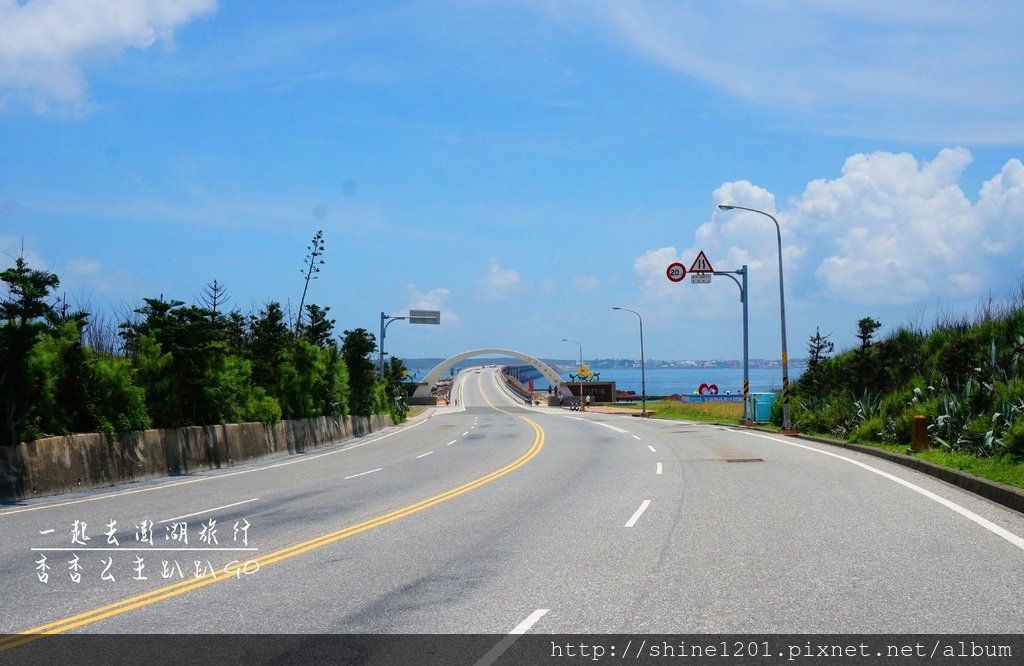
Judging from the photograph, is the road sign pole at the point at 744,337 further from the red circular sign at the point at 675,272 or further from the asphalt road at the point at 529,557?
the asphalt road at the point at 529,557

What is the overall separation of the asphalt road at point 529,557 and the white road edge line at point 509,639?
2.4 inches

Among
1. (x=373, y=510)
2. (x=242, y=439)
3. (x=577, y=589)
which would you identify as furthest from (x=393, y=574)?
(x=242, y=439)

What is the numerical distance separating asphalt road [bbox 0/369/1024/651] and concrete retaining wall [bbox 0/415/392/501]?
0.81 m

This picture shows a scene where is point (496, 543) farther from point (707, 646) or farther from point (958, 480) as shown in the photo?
point (958, 480)

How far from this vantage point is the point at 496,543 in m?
10.1

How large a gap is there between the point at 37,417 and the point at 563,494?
31.9 ft

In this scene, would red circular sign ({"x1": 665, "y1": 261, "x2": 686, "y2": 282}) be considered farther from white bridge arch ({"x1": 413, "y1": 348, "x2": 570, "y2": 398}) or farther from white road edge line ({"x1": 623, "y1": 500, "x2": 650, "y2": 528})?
white bridge arch ({"x1": 413, "y1": 348, "x2": 570, "y2": 398})

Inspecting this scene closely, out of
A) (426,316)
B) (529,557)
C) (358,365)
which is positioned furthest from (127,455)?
(426,316)

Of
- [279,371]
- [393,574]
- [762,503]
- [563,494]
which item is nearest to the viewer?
[393,574]

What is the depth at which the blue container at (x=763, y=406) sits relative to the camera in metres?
40.8

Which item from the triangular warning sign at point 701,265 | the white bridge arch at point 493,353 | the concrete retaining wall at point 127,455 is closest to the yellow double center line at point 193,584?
the concrete retaining wall at point 127,455

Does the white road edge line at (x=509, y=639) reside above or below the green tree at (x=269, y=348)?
below

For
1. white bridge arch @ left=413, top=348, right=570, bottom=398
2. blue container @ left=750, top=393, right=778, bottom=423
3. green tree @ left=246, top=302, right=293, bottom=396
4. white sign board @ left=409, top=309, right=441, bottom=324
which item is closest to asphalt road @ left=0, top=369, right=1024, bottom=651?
green tree @ left=246, top=302, right=293, bottom=396

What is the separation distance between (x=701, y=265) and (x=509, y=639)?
36.7 m
